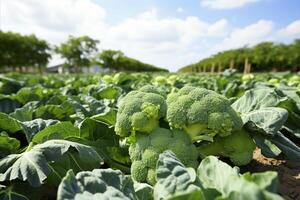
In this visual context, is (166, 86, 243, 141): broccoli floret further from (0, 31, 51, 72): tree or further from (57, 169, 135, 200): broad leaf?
(0, 31, 51, 72): tree

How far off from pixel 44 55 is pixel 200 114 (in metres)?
55.3

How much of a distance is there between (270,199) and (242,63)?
2287 inches

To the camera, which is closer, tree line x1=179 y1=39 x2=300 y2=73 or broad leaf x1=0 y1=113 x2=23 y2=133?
broad leaf x1=0 y1=113 x2=23 y2=133

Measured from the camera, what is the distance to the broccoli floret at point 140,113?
167cm

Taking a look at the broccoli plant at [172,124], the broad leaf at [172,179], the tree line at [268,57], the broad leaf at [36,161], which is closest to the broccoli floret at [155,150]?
the broccoli plant at [172,124]

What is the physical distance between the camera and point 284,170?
2166 millimetres

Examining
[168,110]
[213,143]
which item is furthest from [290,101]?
[168,110]

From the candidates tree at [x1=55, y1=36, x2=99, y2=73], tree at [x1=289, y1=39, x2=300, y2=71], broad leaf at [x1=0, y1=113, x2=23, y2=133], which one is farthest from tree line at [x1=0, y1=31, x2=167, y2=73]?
broad leaf at [x1=0, y1=113, x2=23, y2=133]

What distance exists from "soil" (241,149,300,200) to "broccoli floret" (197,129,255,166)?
241 millimetres

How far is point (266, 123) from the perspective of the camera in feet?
6.21

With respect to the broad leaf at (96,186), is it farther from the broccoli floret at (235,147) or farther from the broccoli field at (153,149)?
the broccoli floret at (235,147)

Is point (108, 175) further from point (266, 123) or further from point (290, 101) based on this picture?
point (290, 101)

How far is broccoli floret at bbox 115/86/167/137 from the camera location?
5.49ft

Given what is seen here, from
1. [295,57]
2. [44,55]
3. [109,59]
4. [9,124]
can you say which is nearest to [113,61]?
[109,59]
